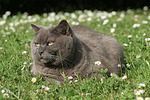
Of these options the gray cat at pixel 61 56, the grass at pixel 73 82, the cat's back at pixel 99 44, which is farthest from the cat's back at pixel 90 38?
the grass at pixel 73 82

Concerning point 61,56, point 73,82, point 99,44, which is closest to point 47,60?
point 61,56

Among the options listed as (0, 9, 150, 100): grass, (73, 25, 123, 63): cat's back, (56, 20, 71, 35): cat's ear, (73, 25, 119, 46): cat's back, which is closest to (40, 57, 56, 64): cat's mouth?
(0, 9, 150, 100): grass

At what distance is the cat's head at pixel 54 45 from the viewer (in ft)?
8.95

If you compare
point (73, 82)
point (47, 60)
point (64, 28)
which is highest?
point (64, 28)

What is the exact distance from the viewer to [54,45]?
108 inches

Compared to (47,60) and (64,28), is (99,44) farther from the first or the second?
(47,60)

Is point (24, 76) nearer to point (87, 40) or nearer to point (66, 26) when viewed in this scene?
point (66, 26)

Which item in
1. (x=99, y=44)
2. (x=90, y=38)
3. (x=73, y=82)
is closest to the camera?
(x=73, y=82)

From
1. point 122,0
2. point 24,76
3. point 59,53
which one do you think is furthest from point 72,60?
point 122,0

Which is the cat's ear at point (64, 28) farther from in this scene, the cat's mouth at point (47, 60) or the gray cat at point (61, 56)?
the cat's mouth at point (47, 60)

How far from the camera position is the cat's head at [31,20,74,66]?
2727 mm

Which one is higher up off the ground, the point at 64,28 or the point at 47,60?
the point at 64,28

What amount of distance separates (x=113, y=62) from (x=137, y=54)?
583 mm

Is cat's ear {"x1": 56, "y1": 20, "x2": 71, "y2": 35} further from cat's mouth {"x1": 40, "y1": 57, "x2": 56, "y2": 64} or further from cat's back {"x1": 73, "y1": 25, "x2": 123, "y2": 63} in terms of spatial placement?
cat's back {"x1": 73, "y1": 25, "x2": 123, "y2": 63}
